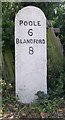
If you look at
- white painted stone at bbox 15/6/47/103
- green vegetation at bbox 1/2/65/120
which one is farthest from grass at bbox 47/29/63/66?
white painted stone at bbox 15/6/47/103

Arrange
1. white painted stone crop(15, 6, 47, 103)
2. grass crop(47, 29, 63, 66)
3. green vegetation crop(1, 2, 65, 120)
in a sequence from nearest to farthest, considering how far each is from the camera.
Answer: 1. green vegetation crop(1, 2, 65, 120)
2. white painted stone crop(15, 6, 47, 103)
3. grass crop(47, 29, 63, 66)

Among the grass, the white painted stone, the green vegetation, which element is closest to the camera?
the green vegetation

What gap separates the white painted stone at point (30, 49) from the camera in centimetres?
469

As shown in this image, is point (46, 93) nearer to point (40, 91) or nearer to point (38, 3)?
point (40, 91)

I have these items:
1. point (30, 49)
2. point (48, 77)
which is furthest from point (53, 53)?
point (30, 49)

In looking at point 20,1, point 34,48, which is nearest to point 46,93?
point 34,48

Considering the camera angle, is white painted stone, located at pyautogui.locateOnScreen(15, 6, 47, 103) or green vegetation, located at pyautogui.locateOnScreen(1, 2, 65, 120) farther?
white painted stone, located at pyautogui.locateOnScreen(15, 6, 47, 103)

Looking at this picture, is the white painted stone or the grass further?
the grass

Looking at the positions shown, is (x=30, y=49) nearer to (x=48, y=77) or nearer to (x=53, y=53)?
(x=48, y=77)

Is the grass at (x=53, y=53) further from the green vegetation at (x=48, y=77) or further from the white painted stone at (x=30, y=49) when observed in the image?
the white painted stone at (x=30, y=49)

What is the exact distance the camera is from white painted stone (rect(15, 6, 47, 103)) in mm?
4688

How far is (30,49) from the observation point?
4695 mm

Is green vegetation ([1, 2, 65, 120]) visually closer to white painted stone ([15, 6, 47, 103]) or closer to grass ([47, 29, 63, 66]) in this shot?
grass ([47, 29, 63, 66])

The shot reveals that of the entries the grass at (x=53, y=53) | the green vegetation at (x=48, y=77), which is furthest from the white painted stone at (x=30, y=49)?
the grass at (x=53, y=53)
